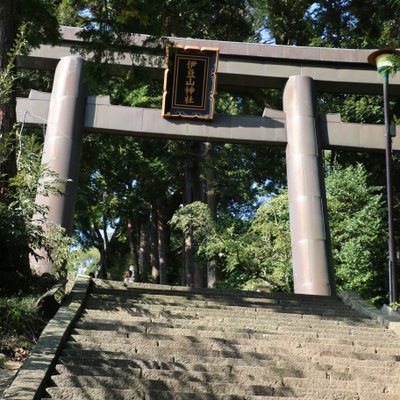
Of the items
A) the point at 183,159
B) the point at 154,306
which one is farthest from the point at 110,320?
the point at 183,159

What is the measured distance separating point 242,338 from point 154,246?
18658mm

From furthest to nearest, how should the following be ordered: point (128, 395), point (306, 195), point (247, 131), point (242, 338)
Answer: point (247, 131) → point (306, 195) → point (242, 338) → point (128, 395)

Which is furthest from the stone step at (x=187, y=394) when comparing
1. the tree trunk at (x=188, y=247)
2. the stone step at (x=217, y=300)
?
the tree trunk at (x=188, y=247)

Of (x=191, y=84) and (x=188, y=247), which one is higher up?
(x=191, y=84)

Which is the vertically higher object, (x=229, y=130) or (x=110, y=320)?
(x=229, y=130)

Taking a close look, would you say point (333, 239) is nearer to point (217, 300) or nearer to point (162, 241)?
point (217, 300)

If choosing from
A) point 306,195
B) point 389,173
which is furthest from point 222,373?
point 306,195

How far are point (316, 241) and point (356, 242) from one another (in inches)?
120

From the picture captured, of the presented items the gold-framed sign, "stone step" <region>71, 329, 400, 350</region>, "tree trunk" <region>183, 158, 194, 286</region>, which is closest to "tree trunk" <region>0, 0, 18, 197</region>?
"stone step" <region>71, 329, 400, 350</region>

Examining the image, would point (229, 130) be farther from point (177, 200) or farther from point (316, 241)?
point (177, 200)

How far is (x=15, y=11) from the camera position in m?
8.52

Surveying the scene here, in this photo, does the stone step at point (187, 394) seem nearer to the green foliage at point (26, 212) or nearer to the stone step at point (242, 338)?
the stone step at point (242, 338)

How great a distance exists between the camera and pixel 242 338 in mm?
6602

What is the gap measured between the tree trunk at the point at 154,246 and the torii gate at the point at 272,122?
1011 centimetres
